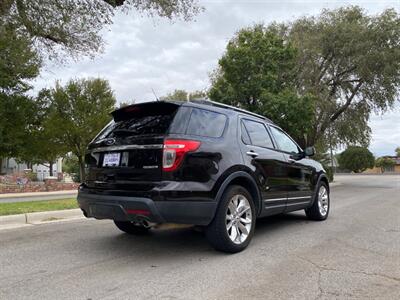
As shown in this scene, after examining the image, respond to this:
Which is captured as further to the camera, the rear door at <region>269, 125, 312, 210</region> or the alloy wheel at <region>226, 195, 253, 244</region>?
the rear door at <region>269, 125, 312, 210</region>

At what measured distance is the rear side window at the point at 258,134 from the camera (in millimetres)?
6005

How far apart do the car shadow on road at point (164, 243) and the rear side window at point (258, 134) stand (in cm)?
147

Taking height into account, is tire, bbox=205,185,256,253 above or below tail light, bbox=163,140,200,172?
below

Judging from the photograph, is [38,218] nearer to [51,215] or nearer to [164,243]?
[51,215]

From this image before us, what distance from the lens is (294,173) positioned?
273 inches

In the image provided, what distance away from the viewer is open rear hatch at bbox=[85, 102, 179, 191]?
4.67 meters

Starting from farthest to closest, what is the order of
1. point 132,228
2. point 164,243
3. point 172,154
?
point 132,228 → point 164,243 → point 172,154

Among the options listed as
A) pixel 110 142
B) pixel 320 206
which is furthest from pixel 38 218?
pixel 320 206

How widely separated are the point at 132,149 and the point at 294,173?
3245 millimetres

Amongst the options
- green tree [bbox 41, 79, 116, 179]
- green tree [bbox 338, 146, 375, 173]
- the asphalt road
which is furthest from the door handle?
green tree [bbox 338, 146, 375, 173]

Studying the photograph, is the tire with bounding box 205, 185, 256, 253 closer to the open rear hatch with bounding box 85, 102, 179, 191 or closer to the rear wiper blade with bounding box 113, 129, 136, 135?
the open rear hatch with bounding box 85, 102, 179, 191

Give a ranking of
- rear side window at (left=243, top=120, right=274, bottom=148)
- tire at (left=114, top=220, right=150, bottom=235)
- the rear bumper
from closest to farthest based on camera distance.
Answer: the rear bumper → rear side window at (left=243, top=120, right=274, bottom=148) → tire at (left=114, top=220, right=150, bottom=235)

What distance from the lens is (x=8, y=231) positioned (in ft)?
22.8

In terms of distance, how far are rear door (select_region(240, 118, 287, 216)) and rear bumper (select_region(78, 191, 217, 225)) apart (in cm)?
119
